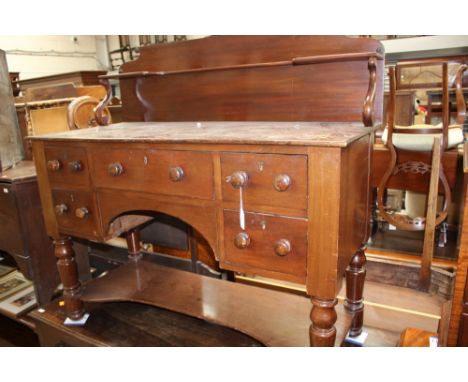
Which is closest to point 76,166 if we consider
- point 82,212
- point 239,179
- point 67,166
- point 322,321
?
point 67,166

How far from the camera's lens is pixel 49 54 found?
25.8ft

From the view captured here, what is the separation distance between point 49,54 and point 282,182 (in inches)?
333

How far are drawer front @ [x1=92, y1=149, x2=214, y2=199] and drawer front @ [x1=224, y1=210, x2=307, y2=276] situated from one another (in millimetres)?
135

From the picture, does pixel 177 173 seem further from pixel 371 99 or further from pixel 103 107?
pixel 103 107

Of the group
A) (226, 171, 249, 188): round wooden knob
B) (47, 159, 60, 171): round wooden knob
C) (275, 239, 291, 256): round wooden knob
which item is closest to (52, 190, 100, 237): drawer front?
(47, 159, 60, 171): round wooden knob

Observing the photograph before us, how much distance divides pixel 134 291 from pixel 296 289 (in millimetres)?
915

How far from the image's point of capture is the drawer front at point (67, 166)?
1438 millimetres

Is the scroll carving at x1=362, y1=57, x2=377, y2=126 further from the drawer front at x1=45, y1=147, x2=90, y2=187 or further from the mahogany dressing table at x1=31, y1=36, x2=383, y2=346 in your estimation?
the drawer front at x1=45, y1=147, x2=90, y2=187

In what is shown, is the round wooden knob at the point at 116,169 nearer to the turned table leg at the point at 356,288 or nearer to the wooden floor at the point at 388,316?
the turned table leg at the point at 356,288

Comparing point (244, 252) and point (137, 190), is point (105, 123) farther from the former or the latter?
point (244, 252)

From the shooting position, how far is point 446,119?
244 cm

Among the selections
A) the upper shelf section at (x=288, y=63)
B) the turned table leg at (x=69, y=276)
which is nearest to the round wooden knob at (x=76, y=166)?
the turned table leg at (x=69, y=276)

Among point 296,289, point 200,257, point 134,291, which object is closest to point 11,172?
point 134,291

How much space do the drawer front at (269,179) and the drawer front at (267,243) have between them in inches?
2.0
